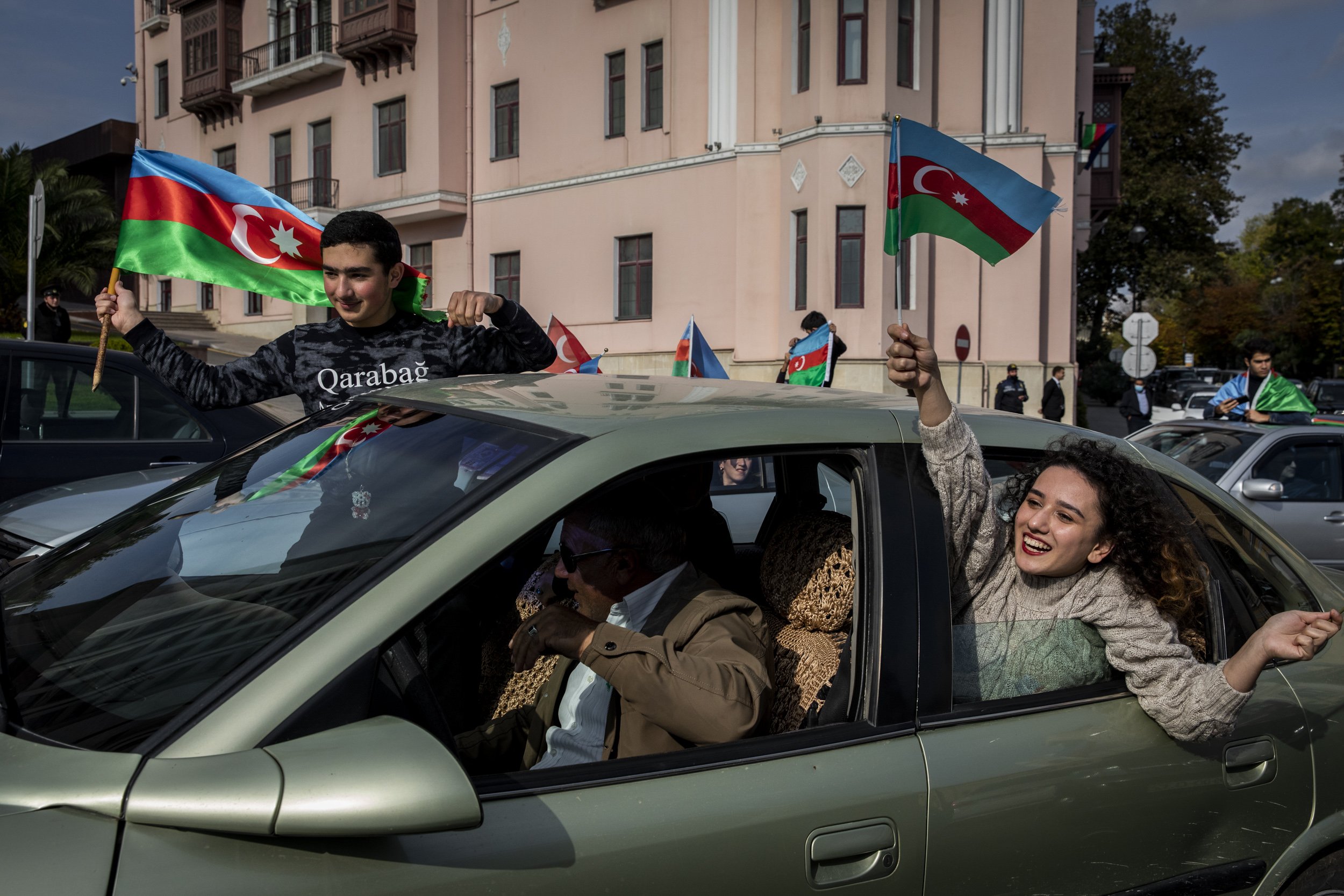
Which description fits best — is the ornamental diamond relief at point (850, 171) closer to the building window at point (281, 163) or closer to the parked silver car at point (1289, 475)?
the parked silver car at point (1289, 475)

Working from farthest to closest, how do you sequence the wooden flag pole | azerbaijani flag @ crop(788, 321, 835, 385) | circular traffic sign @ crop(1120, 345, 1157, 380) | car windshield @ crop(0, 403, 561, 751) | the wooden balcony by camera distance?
the wooden balcony
circular traffic sign @ crop(1120, 345, 1157, 380)
azerbaijani flag @ crop(788, 321, 835, 385)
the wooden flag pole
car windshield @ crop(0, 403, 561, 751)

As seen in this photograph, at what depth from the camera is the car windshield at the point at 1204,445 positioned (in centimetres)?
816

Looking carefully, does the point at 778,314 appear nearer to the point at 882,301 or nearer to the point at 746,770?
the point at 882,301

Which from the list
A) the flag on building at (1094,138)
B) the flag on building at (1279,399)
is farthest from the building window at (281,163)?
the flag on building at (1279,399)

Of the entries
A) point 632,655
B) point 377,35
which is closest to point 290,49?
point 377,35

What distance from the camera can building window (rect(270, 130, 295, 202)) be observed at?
103ft

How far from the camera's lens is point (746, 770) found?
1837 mm

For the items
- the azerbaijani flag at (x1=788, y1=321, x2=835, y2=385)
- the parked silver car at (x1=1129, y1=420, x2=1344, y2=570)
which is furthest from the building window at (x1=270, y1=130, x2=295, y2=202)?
the parked silver car at (x1=1129, y1=420, x2=1344, y2=570)

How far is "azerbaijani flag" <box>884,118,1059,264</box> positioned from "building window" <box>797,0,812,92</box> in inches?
700

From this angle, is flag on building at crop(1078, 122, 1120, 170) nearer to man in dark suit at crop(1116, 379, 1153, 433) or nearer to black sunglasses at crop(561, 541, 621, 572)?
man in dark suit at crop(1116, 379, 1153, 433)

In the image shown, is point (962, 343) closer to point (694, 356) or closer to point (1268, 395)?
point (1268, 395)

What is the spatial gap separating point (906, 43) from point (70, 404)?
19.5 meters

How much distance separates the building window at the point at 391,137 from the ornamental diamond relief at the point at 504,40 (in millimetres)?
2925

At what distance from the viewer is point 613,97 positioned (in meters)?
24.5
